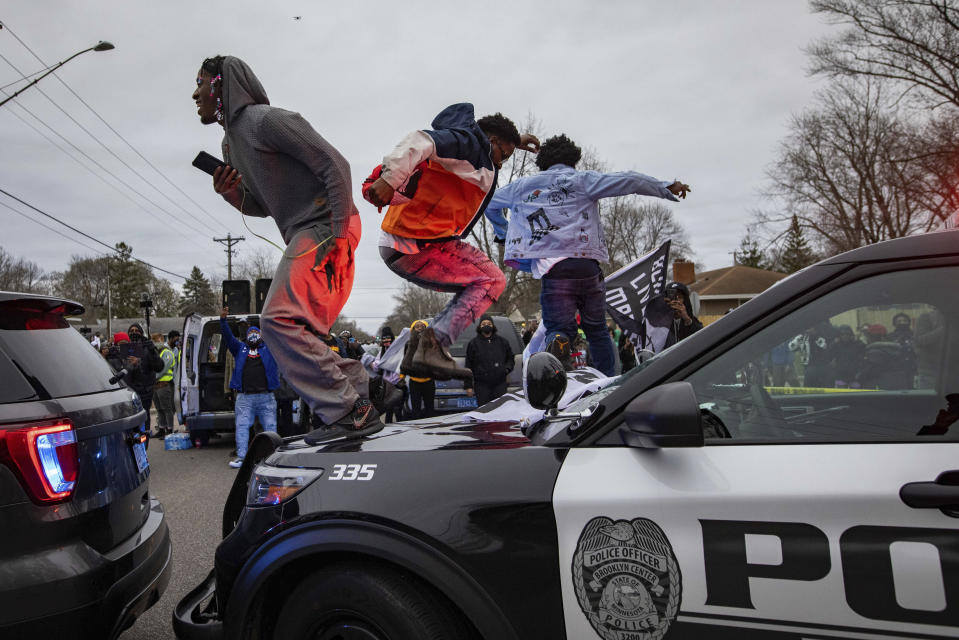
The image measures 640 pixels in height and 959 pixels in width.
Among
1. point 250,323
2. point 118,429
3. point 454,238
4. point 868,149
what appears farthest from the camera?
point 868,149

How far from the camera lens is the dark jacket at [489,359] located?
28.9 feet

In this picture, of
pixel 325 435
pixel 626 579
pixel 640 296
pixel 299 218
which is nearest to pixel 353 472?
pixel 325 435

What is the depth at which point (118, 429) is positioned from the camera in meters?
2.65

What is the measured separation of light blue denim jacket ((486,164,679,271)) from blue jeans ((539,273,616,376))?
21 centimetres

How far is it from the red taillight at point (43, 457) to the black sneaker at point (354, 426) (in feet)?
2.70

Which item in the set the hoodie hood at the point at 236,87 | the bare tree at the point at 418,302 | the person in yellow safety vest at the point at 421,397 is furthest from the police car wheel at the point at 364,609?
the bare tree at the point at 418,302

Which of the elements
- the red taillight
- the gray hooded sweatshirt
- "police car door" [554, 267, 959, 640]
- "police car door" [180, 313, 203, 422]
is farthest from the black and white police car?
"police car door" [180, 313, 203, 422]

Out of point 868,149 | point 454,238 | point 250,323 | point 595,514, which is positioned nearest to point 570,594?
point 595,514

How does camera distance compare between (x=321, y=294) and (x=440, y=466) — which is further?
(x=321, y=294)

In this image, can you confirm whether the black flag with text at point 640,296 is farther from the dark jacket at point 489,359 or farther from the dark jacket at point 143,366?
the dark jacket at point 143,366

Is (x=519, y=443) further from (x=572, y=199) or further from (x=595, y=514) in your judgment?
(x=572, y=199)

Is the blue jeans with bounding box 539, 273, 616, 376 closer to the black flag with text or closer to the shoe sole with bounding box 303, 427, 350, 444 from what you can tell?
the black flag with text

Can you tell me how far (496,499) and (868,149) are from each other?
91.9 feet

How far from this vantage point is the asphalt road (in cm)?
325
